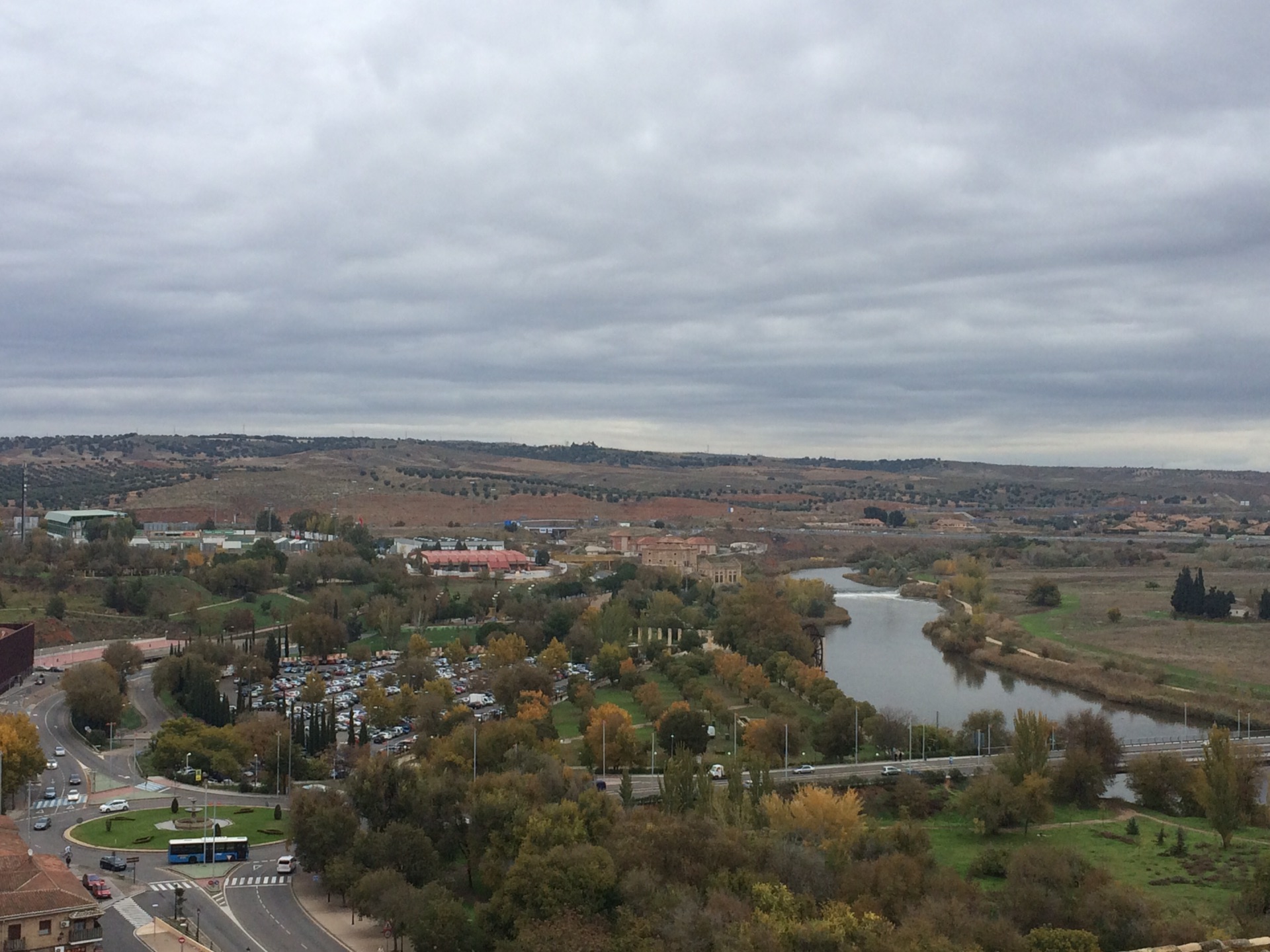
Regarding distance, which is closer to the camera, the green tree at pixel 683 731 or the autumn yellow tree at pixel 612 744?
the autumn yellow tree at pixel 612 744

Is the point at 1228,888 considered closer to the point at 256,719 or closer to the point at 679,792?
the point at 679,792

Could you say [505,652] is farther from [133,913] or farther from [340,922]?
[133,913]

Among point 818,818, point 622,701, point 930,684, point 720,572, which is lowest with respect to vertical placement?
point 930,684

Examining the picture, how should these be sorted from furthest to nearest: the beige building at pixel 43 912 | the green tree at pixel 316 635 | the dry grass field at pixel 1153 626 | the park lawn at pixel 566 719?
the dry grass field at pixel 1153 626
the green tree at pixel 316 635
the park lawn at pixel 566 719
the beige building at pixel 43 912

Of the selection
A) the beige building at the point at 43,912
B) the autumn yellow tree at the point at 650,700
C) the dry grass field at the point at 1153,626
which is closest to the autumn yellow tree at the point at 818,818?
the beige building at the point at 43,912

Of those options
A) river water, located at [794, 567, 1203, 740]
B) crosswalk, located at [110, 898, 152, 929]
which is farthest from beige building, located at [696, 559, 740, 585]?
crosswalk, located at [110, 898, 152, 929]

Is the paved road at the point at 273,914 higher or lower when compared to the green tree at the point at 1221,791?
lower

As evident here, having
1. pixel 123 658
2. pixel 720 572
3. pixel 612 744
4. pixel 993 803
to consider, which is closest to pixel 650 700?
pixel 612 744

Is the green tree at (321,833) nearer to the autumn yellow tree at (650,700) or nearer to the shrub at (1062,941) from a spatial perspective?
the shrub at (1062,941)
